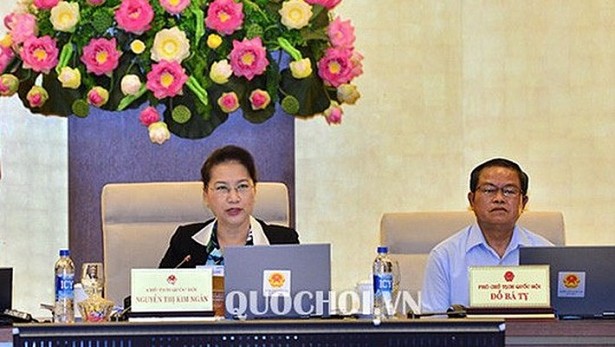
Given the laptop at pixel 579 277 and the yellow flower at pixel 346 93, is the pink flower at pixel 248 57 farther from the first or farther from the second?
the laptop at pixel 579 277

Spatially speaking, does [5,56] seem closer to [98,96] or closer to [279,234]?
[98,96]

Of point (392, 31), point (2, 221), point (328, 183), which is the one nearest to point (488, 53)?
point (392, 31)

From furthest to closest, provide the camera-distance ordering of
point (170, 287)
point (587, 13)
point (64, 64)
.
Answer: point (587, 13) < point (170, 287) < point (64, 64)

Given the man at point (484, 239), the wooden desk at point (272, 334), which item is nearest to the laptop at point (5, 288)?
the wooden desk at point (272, 334)

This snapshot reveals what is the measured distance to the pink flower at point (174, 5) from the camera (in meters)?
2.80

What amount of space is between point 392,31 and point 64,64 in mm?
3228

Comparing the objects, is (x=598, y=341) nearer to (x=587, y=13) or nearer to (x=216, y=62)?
(x=216, y=62)

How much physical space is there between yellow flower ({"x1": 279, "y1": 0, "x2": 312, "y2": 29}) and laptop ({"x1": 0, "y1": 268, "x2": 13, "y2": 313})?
1.09 m

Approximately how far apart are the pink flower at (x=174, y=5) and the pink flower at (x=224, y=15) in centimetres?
6

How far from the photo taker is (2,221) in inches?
229

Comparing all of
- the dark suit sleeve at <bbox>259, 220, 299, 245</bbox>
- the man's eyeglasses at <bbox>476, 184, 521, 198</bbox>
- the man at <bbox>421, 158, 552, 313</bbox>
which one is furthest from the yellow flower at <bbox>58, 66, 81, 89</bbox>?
the man's eyeglasses at <bbox>476, 184, 521, 198</bbox>

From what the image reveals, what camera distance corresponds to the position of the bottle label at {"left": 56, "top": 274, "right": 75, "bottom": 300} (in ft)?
11.1

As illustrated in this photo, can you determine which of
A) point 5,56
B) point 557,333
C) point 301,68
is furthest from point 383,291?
point 5,56

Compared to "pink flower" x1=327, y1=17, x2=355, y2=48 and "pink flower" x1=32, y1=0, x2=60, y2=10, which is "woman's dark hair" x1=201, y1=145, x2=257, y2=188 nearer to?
"pink flower" x1=327, y1=17, x2=355, y2=48
